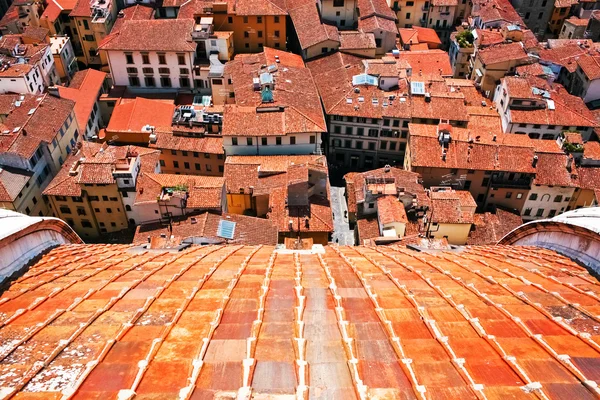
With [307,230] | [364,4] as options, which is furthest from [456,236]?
[364,4]

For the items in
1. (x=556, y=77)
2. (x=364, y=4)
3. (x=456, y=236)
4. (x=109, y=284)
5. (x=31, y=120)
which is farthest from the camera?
(x=364, y=4)

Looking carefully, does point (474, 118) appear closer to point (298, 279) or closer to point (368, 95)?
point (368, 95)

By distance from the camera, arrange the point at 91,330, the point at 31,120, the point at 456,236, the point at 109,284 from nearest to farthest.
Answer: the point at 91,330 < the point at 109,284 < the point at 456,236 < the point at 31,120

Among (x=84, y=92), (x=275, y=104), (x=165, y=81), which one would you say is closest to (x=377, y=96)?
(x=275, y=104)

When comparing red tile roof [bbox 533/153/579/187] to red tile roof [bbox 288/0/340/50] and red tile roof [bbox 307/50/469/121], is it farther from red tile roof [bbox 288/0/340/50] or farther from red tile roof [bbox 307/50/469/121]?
red tile roof [bbox 288/0/340/50]

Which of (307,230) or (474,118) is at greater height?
(474,118)
